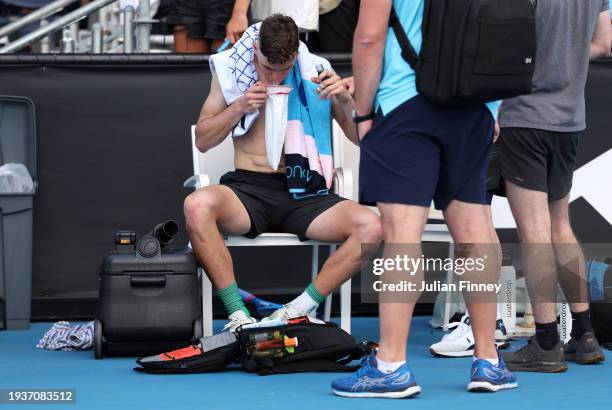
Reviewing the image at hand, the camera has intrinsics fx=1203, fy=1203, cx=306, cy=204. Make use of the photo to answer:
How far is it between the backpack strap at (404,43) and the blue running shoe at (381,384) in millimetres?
955

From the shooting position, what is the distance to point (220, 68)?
5363 mm

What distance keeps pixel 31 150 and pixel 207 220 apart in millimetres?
1393

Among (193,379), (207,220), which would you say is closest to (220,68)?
(207,220)

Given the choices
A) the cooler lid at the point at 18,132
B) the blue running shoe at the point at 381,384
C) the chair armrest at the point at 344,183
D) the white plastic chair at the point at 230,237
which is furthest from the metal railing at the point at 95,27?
the blue running shoe at the point at 381,384

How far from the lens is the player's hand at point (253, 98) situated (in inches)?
205

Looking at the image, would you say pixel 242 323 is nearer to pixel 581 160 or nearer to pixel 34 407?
pixel 34 407

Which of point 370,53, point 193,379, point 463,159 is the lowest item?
point 193,379

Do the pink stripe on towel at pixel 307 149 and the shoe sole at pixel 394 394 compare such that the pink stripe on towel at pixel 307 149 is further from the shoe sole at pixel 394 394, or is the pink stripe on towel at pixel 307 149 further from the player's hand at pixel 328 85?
the shoe sole at pixel 394 394

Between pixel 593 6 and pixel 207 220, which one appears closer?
pixel 593 6

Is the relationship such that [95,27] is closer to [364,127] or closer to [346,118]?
[346,118]

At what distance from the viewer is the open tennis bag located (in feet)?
14.8

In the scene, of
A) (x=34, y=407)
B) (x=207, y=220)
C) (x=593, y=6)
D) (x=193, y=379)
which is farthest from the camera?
(x=207, y=220)

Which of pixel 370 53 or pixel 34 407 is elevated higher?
pixel 370 53

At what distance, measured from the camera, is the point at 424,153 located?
384cm
